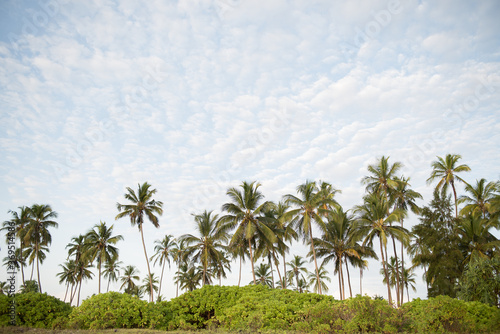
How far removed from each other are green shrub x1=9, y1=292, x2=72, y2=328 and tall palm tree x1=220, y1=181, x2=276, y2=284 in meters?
14.8

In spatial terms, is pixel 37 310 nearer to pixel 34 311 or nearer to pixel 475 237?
pixel 34 311

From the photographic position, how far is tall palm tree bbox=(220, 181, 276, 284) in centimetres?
3071

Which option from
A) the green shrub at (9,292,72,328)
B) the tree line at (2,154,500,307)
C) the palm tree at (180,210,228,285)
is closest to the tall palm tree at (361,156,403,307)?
the tree line at (2,154,500,307)

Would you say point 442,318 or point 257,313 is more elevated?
point 257,313

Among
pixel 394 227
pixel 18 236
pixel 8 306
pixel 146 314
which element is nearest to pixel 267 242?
pixel 394 227

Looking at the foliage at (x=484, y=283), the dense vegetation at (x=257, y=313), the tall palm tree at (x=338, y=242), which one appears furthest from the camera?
the tall palm tree at (x=338, y=242)

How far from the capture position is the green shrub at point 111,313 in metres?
16.6

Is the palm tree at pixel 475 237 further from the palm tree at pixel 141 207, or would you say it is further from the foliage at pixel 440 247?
the palm tree at pixel 141 207

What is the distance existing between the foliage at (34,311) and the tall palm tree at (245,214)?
15.0m

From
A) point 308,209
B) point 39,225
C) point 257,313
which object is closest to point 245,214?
point 308,209

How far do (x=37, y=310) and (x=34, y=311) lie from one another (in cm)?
14

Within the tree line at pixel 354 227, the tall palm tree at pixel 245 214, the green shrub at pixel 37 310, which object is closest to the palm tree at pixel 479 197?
the tree line at pixel 354 227

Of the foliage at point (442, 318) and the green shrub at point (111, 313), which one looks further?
the green shrub at point (111, 313)

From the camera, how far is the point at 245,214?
31.0 meters
